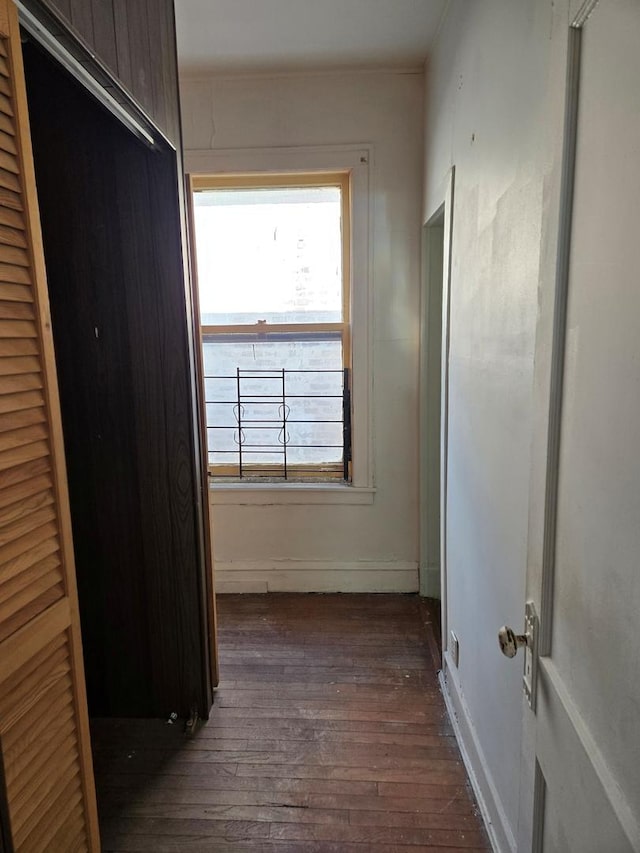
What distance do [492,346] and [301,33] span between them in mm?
1805

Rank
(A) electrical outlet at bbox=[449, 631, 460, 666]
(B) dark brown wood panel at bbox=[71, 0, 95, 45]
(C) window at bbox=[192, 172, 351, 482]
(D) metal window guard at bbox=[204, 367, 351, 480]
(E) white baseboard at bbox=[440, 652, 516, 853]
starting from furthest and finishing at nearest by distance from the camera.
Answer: (D) metal window guard at bbox=[204, 367, 351, 480] → (C) window at bbox=[192, 172, 351, 482] → (A) electrical outlet at bbox=[449, 631, 460, 666] → (E) white baseboard at bbox=[440, 652, 516, 853] → (B) dark brown wood panel at bbox=[71, 0, 95, 45]

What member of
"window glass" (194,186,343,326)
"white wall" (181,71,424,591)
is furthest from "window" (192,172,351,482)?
"white wall" (181,71,424,591)

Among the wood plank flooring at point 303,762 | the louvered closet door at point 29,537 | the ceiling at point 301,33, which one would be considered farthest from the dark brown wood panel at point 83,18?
the wood plank flooring at point 303,762

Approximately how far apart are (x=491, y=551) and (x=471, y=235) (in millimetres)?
982

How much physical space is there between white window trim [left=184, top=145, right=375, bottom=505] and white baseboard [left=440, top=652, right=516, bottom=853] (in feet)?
3.65

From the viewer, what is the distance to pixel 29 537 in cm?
99

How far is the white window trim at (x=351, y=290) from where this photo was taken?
2783mm

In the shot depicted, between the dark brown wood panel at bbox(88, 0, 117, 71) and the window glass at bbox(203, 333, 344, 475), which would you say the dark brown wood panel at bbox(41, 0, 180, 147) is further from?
the window glass at bbox(203, 333, 344, 475)

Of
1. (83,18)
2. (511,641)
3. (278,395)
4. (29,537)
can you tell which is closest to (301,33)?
(83,18)

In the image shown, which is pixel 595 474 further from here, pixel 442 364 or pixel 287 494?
pixel 287 494

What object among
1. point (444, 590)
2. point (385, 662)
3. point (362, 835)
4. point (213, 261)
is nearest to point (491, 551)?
point (444, 590)

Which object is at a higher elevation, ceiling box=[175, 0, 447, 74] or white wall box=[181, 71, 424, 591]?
ceiling box=[175, 0, 447, 74]

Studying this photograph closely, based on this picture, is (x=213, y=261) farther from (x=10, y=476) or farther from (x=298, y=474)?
(x=10, y=476)

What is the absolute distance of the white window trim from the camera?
2.78m
